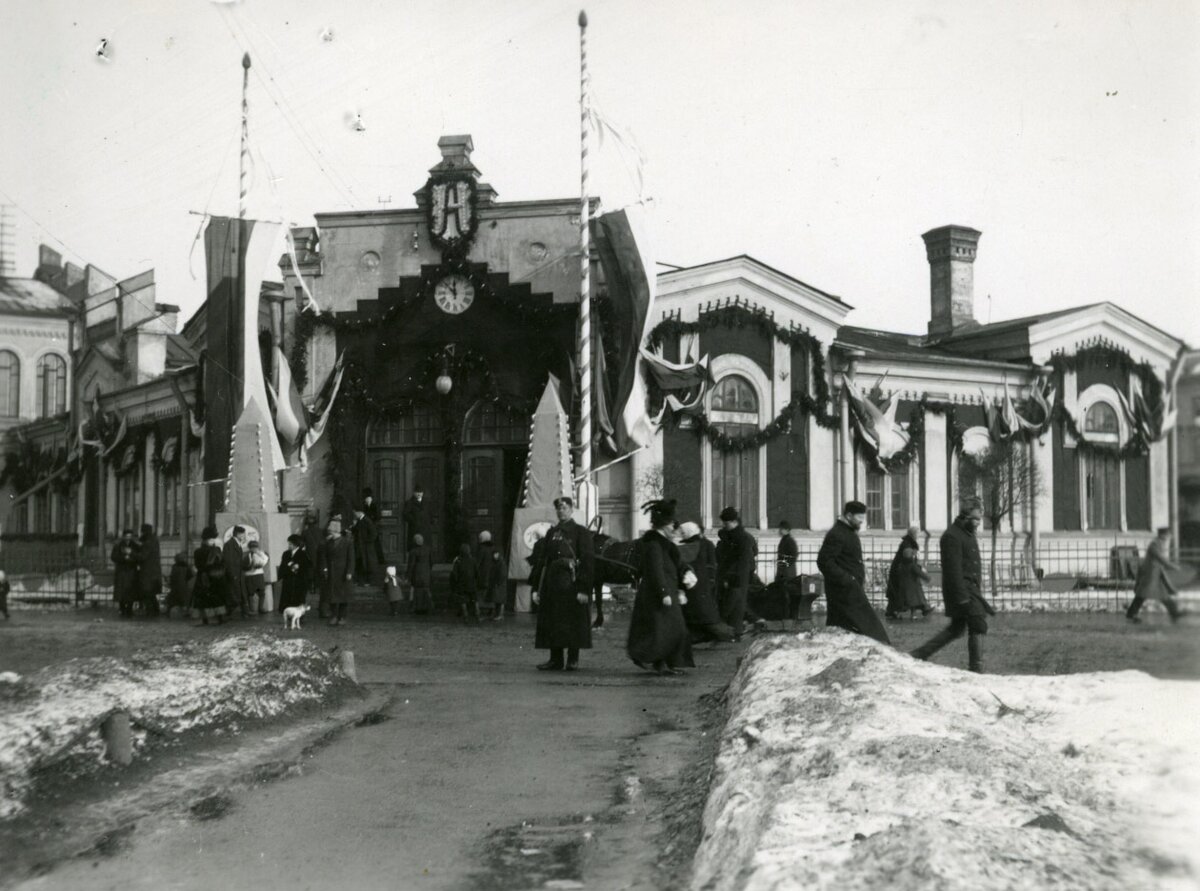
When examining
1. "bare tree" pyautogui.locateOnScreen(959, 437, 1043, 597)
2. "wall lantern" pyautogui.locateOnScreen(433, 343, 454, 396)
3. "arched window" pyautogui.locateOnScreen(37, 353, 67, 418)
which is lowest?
"bare tree" pyautogui.locateOnScreen(959, 437, 1043, 597)

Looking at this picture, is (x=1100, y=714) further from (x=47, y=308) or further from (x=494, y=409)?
(x=47, y=308)

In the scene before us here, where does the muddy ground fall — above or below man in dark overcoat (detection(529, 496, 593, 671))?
below

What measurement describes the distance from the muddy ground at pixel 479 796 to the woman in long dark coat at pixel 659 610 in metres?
0.28

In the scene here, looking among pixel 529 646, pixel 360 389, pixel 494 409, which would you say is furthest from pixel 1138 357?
pixel 529 646

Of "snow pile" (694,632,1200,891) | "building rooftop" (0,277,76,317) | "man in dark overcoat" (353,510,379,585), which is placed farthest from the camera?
"building rooftop" (0,277,76,317)

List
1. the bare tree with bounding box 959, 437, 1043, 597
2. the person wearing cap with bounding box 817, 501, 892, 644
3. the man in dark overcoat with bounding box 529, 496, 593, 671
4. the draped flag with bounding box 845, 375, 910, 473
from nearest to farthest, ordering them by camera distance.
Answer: the person wearing cap with bounding box 817, 501, 892, 644 → the man in dark overcoat with bounding box 529, 496, 593, 671 → the draped flag with bounding box 845, 375, 910, 473 → the bare tree with bounding box 959, 437, 1043, 597

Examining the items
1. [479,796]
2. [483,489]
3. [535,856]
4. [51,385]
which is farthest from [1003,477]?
[51,385]

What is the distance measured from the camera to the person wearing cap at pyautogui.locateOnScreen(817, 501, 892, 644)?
13156mm

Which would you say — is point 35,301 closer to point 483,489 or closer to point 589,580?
point 483,489

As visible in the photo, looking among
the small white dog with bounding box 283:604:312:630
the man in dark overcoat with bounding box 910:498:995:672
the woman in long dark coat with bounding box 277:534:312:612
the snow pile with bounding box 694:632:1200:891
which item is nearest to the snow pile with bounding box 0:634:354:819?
the snow pile with bounding box 694:632:1200:891

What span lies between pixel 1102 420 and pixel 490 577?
1801 cm

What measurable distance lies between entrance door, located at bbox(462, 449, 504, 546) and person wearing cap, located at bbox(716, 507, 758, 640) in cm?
1031

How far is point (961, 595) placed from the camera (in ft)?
42.1

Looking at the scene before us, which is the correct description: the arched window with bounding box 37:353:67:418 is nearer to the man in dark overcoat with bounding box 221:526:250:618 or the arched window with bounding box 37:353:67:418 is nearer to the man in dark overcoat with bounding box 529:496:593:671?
the man in dark overcoat with bounding box 221:526:250:618
